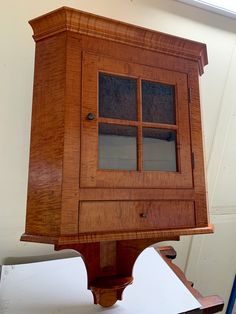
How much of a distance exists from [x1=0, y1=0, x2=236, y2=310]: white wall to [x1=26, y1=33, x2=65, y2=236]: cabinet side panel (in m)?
0.36

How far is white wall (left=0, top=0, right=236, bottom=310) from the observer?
93cm

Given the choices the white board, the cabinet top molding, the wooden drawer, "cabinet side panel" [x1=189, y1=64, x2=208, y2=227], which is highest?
the cabinet top molding

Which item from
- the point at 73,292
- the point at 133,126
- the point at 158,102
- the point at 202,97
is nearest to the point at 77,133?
the point at 133,126

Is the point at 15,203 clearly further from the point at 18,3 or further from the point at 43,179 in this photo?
the point at 18,3

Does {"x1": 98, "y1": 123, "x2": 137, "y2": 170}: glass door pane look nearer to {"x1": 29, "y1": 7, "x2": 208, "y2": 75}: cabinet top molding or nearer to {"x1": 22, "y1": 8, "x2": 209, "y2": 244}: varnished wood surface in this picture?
{"x1": 22, "y1": 8, "x2": 209, "y2": 244}: varnished wood surface

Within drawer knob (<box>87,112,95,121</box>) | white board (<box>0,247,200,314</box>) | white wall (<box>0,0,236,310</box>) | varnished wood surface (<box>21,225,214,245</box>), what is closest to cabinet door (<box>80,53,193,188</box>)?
drawer knob (<box>87,112,95,121</box>)

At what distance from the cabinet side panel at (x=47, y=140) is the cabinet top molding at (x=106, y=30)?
1.1 inches

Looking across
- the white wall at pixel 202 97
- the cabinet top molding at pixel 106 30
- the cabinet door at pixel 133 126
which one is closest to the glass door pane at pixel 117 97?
the cabinet door at pixel 133 126

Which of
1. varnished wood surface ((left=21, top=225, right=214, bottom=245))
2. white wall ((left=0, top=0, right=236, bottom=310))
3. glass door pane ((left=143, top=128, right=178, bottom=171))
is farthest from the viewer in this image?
white wall ((left=0, top=0, right=236, bottom=310))

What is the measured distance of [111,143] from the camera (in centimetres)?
61

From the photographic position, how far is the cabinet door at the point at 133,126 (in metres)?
0.58

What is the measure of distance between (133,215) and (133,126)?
0.22m

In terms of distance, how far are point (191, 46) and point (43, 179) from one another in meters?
0.54

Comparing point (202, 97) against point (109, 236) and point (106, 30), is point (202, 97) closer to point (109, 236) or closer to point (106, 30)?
point (106, 30)
